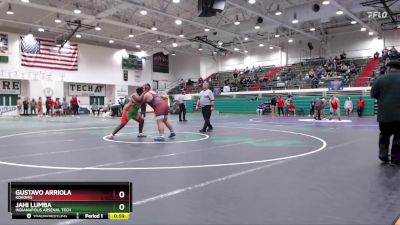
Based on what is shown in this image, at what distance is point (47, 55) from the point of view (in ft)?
110

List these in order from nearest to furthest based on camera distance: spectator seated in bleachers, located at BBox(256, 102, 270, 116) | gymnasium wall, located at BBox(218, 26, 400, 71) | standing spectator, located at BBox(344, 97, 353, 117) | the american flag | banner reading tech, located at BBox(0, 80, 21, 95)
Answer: standing spectator, located at BBox(344, 97, 353, 117) → spectator seated in bleachers, located at BBox(256, 102, 270, 116) → banner reading tech, located at BBox(0, 80, 21, 95) → the american flag → gymnasium wall, located at BBox(218, 26, 400, 71)

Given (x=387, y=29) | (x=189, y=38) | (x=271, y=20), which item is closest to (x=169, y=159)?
(x=271, y=20)

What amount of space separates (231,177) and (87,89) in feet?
119

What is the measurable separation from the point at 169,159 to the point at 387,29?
31.1 meters

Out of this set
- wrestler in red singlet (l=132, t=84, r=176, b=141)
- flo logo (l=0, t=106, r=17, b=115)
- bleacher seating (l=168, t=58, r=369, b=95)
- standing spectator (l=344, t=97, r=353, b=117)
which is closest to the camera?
wrestler in red singlet (l=132, t=84, r=176, b=141)

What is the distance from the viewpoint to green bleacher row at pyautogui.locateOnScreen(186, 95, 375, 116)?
82.7ft

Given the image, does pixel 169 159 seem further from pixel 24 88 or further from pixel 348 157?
pixel 24 88

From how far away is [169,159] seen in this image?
5.86 meters

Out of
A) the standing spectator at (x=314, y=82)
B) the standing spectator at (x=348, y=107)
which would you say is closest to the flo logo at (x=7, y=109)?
the standing spectator at (x=314, y=82)

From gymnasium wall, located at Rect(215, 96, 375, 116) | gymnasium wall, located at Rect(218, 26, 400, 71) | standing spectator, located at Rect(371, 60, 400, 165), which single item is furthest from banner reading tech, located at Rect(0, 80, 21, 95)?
standing spectator, located at Rect(371, 60, 400, 165)

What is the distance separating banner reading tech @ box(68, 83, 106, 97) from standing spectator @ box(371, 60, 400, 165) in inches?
1384

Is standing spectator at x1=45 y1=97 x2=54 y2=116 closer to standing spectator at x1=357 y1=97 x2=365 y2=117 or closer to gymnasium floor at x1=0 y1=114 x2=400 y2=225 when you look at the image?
standing spectator at x1=357 y1=97 x2=365 y2=117
